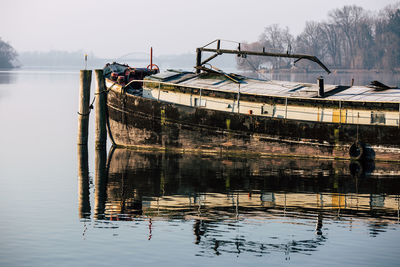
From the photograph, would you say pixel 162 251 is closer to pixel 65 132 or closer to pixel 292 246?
pixel 292 246

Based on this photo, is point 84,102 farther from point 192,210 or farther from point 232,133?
point 192,210

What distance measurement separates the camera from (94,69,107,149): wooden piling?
41.2 metres

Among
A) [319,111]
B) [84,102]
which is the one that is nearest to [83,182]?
[84,102]

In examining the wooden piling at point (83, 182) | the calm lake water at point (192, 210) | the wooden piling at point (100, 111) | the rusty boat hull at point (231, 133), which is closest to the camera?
the calm lake water at point (192, 210)

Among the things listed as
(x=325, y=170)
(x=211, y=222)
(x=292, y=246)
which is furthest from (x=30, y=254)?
(x=325, y=170)

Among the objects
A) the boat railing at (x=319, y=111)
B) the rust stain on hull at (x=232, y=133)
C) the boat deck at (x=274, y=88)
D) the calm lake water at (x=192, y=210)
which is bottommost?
the calm lake water at (x=192, y=210)

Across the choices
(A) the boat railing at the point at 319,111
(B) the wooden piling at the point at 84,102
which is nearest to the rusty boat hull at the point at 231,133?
(A) the boat railing at the point at 319,111

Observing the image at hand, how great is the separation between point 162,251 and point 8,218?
750 cm

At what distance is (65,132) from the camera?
52.9 meters

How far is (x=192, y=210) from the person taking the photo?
26.7 metres

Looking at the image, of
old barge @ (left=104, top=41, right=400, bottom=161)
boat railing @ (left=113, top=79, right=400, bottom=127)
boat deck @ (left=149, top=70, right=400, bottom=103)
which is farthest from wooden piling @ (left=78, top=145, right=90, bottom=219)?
boat railing @ (left=113, top=79, right=400, bottom=127)

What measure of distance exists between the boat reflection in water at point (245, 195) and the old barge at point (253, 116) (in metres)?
0.84

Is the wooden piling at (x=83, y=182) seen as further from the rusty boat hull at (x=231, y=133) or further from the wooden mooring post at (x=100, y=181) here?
the rusty boat hull at (x=231, y=133)

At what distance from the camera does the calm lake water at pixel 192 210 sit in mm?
21391
